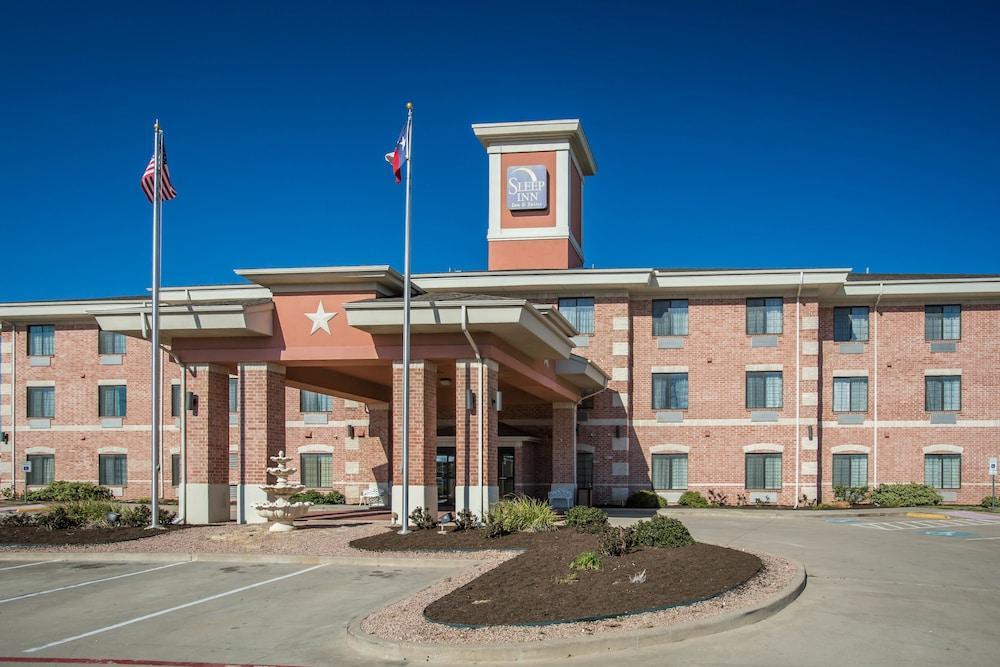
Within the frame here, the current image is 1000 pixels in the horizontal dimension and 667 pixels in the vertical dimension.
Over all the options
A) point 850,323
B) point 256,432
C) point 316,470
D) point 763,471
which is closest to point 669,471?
point 763,471

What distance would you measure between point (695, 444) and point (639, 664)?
26407mm

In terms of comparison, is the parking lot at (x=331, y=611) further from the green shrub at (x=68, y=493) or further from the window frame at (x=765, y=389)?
the green shrub at (x=68, y=493)

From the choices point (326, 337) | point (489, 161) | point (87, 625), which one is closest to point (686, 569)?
point (87, 625)

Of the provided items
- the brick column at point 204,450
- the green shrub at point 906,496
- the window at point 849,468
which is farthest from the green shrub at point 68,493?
the green shrub at point 906,496

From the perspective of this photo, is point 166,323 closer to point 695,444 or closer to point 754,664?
point 754,664

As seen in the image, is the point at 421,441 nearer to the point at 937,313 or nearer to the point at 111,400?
the point at 111,400

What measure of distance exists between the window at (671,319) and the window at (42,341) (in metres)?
24.9

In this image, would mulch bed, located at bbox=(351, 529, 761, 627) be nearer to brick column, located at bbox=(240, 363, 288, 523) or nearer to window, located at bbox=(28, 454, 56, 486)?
brick column, located at bbox=(240, 363, 288, 523)

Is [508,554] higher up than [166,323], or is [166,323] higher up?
[166,323]

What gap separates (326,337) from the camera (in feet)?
76.7

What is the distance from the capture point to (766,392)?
35188 millimetres

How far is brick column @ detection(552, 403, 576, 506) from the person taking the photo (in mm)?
32312

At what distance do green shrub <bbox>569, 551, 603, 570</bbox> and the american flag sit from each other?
13673 mm

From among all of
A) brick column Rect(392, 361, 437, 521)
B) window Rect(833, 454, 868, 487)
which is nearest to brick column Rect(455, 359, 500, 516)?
brick column Rect(392, 361, 437, 521)
